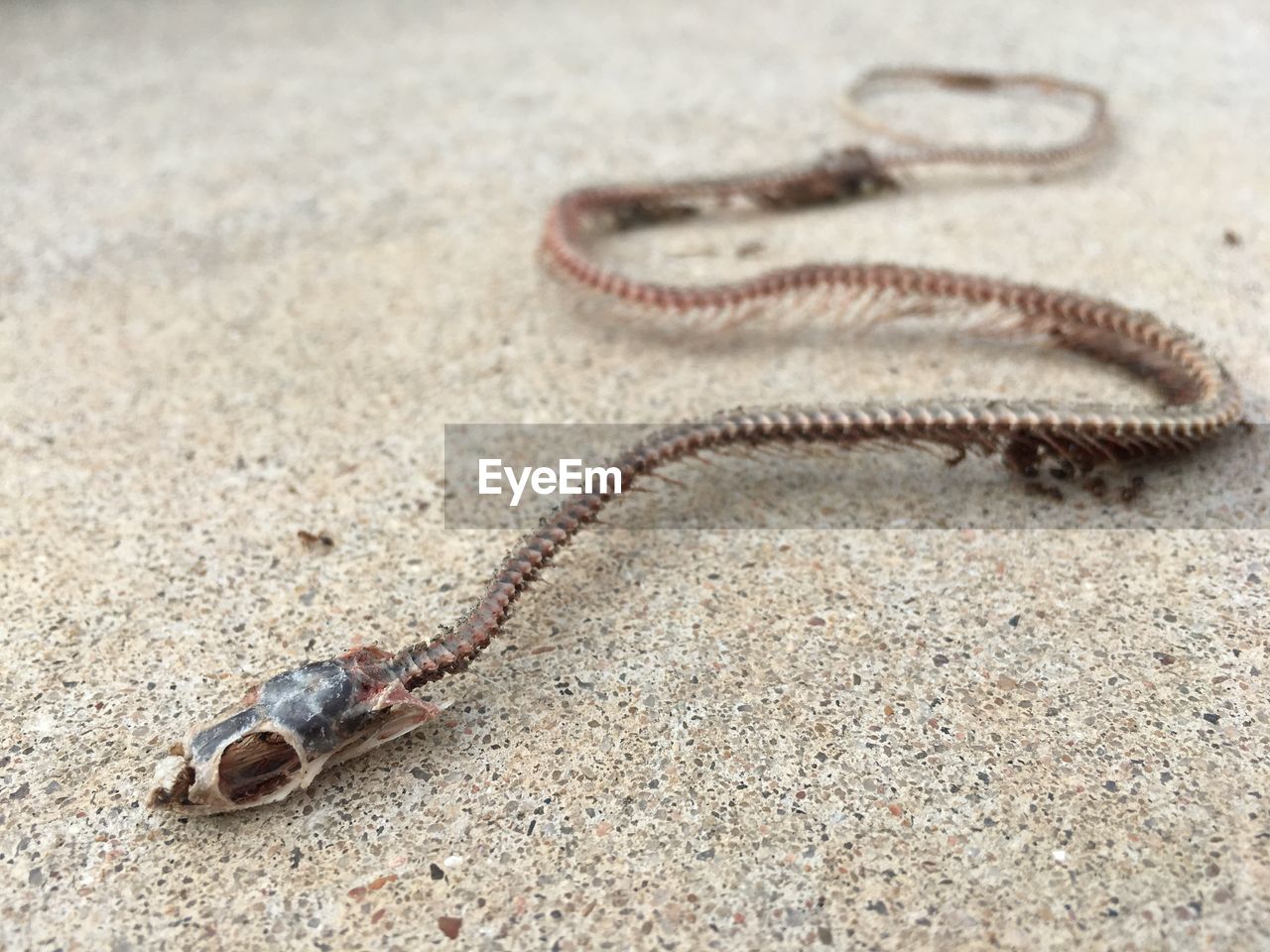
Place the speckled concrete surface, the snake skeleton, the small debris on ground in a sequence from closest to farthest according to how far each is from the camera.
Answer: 1. the speckled concrete surface
2. the snake skeleton
3. the small debris on ground

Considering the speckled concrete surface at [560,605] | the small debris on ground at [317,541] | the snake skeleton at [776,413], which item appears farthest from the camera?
the small debris on ground at [317,541]

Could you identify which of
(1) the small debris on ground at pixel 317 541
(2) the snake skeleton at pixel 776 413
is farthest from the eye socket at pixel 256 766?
(1) the small debris on ground at pixel 317 541

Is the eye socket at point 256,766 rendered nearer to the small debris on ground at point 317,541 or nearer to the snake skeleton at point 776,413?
the snake skeleton at point 776,413

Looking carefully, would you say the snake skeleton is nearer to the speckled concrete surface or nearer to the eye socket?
the eye socket

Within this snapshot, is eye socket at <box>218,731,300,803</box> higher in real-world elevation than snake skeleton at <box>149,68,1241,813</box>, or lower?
lower

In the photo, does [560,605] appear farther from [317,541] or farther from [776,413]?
[776,413]

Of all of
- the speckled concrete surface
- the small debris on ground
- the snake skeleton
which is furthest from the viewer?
the small debris on ground

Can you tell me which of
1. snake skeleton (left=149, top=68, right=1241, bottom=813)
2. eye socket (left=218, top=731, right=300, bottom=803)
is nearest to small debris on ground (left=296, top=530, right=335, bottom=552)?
snake skeleton (left=149, top=68, right=1241, bottom=813)
